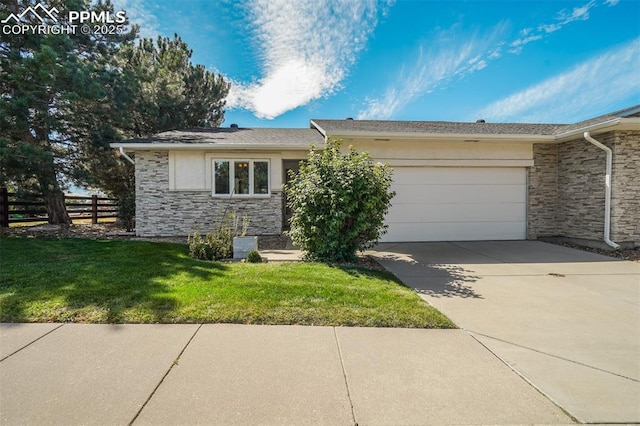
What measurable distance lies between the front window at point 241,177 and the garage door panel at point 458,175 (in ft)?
13.9

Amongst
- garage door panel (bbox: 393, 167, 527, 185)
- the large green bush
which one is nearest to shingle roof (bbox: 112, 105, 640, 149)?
garage door panel (bbox: 393, 167, 527, 185)

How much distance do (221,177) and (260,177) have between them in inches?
49.1

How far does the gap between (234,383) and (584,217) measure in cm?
1022

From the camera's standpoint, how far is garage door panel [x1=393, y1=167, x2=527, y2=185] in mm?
8750

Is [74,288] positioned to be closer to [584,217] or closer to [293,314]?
[293,314]

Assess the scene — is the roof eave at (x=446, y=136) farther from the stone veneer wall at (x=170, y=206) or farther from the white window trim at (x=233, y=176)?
the stone veneer wall at (x=170, y=206)

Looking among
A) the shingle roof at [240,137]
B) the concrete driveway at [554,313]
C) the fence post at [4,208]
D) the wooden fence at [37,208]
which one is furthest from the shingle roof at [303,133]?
the fence post at [4,208]

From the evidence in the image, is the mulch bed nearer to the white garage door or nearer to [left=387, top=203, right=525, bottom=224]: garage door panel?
the white garage door

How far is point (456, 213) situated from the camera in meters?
8.92

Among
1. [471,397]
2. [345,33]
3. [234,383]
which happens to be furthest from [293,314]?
[345,33]

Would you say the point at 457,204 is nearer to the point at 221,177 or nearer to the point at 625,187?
the point at 625,187

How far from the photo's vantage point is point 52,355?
259cm

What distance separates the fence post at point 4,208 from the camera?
34.6ft

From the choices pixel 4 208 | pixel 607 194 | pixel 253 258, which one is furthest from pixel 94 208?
pixel 607 194
